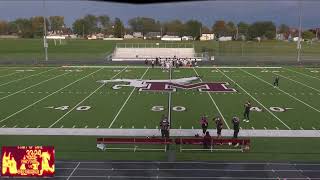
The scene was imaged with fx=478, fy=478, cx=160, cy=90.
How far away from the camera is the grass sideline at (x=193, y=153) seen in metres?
14.4

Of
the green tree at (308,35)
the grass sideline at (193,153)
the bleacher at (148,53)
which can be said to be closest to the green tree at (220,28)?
the green tree at (308,35)

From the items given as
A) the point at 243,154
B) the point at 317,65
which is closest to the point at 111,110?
the point at 243,154

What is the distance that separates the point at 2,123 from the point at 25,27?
147m

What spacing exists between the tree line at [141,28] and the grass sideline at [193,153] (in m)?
123

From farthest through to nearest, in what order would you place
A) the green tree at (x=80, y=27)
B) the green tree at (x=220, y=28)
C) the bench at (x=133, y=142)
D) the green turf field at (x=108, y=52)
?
the green tree at (x=80, y=27) < the green tree at (x=220, y=28) < the green turf field at (x=108, y=52) < the bench at (x=133, y=142)

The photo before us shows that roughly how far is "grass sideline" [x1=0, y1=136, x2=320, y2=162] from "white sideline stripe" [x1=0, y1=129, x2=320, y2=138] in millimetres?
647

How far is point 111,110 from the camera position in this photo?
23.1 meters

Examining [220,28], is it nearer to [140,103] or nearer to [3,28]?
[3,28]

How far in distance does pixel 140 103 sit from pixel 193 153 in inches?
410

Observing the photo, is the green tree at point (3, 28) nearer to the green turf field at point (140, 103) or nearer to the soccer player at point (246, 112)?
the green turf field at point (140, 103)

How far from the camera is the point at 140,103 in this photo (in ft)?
82.7

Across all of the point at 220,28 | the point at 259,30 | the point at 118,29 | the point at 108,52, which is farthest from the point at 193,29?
the point at 108,52

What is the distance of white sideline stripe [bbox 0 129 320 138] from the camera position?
17766mm

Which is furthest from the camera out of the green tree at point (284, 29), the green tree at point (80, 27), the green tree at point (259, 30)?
the green tree at point (284, 29)
